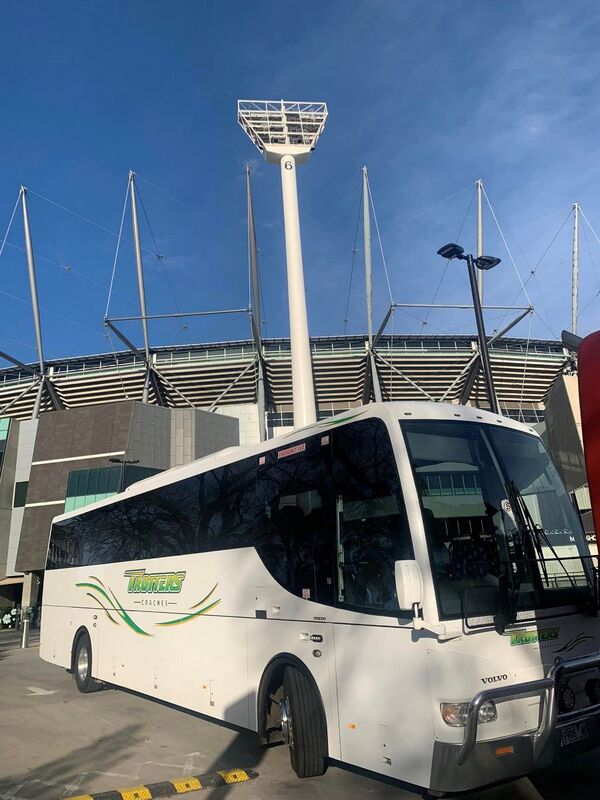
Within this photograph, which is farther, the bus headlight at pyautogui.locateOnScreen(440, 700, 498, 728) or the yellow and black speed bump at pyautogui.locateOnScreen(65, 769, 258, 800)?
the yellow and black speed bump at pyautogui.locateOnScreen(65, 769, 258, 800)

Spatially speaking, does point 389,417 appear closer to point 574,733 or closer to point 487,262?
point 574,733

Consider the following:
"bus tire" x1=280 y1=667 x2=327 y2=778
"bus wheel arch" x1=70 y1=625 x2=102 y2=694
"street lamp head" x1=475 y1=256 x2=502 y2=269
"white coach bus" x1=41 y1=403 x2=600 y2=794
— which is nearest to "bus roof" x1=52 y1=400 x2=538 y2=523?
"white coach bus" x1=41 y1=403 x2=600 y2=794

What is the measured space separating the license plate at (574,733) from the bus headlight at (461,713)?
2.08 feet

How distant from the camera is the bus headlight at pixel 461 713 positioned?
A: 3838 mm

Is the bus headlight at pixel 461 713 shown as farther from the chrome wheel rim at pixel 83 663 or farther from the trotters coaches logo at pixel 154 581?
the chrome wheel rim at pixel 83 663

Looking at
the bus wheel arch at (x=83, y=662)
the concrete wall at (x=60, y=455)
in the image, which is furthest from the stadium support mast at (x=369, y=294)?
the bus wheel arch at (x=83, y=662)

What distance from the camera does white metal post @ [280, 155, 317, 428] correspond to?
107ft

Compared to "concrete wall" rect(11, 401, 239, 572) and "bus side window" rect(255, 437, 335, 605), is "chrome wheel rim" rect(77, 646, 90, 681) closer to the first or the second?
"bus side window" rect(255, 437, 335, 605)

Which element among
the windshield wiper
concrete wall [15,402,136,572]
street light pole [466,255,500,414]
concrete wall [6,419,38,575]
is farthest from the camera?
concrete wall [6,419,38,575]

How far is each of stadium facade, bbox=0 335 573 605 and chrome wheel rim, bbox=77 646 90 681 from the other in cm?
2854

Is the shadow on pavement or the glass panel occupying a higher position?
the glass panel

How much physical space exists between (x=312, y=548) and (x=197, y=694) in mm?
2938

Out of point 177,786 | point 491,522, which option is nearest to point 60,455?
point 177,786

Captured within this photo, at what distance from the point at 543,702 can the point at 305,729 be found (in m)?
2.06
